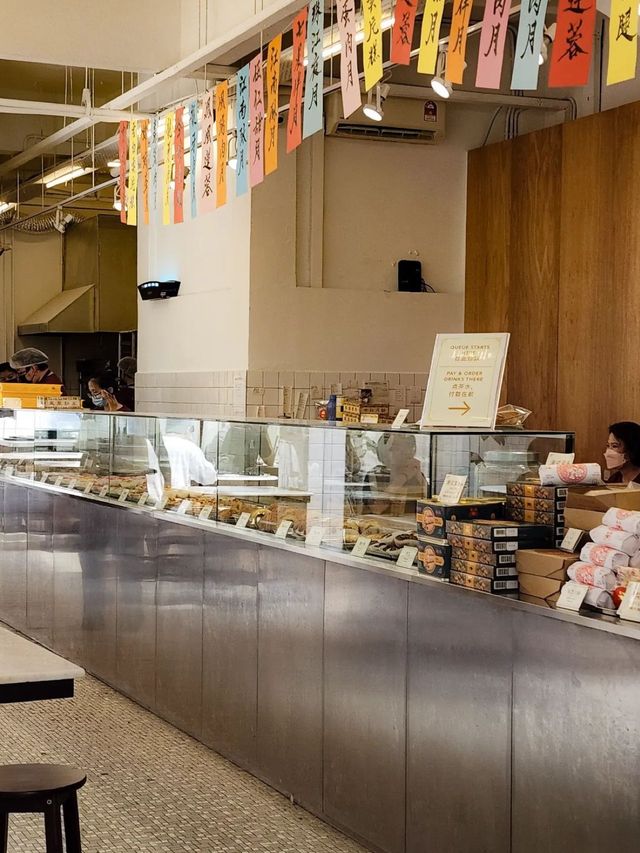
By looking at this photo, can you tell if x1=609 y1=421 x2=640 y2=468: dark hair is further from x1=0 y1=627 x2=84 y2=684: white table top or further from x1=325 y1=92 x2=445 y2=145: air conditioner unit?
x1=0 y1=627 x2=84 y2=684: white table top

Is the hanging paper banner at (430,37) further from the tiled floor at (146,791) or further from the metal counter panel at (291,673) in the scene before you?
the tiled floor at (146,791)

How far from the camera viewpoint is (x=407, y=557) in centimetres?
395

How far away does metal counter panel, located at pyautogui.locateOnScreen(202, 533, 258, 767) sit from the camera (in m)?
4.86

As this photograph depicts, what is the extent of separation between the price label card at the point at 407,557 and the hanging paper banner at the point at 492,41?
148cm

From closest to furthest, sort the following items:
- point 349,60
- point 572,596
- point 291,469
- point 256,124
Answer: point 572,596, point 349,60, point 291,469, point 256,124

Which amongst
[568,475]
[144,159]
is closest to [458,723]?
[568,475]

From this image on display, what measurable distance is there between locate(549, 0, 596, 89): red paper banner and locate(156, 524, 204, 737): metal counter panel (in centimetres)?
277

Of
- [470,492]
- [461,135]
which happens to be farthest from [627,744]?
[461,135]

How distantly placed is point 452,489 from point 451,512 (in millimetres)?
114

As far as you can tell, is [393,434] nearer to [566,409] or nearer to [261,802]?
[261,802]

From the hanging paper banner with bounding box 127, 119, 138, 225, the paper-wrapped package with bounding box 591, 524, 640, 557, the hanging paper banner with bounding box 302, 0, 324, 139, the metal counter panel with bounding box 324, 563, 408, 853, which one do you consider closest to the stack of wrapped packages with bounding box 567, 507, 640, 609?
the paper-wrapped package with bounding box 591, 524, 640, 557

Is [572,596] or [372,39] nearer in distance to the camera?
[572,596]

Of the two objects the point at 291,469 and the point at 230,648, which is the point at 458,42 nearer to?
the point at 291,469

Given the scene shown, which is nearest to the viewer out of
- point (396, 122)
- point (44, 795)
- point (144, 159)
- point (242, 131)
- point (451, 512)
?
point (44, 795)
